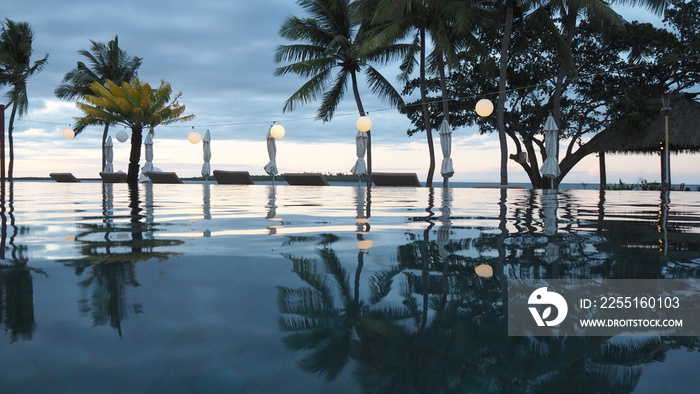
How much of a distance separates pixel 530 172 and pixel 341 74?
11.5m

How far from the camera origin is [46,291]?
5.19ft

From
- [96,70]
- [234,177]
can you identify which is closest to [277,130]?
[234,177]

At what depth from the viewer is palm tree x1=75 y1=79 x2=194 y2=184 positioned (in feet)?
75.7

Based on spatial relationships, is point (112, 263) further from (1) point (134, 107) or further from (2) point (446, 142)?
(1) point (134, 107)

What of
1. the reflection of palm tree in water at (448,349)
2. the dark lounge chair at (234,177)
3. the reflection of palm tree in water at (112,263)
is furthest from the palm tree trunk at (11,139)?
the reflection of palm tree in water at (448,349)

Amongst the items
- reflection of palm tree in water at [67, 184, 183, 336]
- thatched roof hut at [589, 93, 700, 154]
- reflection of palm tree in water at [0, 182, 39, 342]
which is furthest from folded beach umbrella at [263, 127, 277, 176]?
reflection of palm tree in water at [0, 182, 39, 342]

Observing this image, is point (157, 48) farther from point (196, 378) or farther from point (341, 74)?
point (196, 378)

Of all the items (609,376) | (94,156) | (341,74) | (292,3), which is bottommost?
(609,376)

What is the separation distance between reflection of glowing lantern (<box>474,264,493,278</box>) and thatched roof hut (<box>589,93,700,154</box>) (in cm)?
2307

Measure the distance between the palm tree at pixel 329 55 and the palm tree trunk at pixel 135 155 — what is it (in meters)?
7.66

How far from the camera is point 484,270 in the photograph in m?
1.98

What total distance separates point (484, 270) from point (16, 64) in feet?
109

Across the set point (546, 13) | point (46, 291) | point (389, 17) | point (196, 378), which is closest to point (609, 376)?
point (196, 378)

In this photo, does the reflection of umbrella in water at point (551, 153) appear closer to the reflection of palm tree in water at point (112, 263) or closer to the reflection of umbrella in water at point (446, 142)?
the reflection of umbrella in water at point (446, 142)
